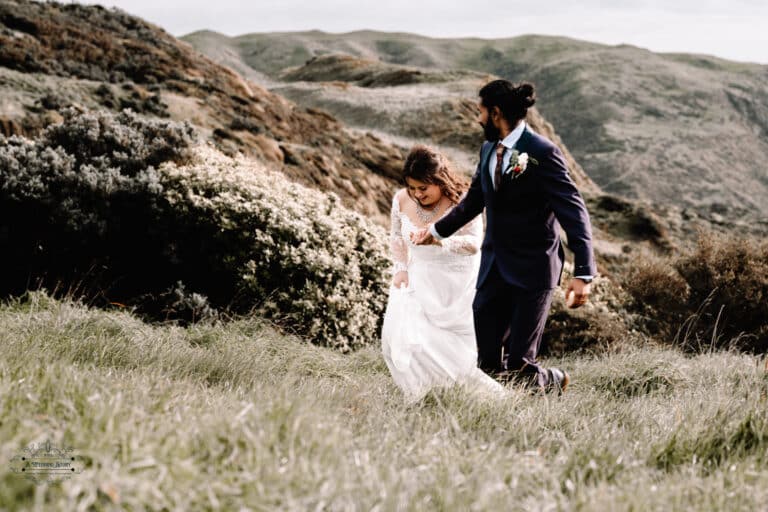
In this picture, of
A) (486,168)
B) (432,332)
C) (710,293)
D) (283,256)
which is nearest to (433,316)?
(432,332)

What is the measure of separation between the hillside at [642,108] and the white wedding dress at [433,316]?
1272 inches

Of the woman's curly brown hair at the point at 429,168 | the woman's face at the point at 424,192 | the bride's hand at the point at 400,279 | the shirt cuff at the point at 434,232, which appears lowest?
the bride's hand at the point at 400,279

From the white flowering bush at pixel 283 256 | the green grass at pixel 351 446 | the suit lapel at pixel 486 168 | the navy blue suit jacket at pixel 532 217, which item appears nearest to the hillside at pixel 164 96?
the white flowering bush at pixel 283 256

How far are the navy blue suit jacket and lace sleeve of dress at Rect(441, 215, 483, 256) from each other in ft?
0.58

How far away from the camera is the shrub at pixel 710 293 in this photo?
8.15 m

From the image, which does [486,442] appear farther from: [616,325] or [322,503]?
[616,325]

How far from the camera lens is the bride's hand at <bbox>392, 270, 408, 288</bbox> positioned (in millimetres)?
4777

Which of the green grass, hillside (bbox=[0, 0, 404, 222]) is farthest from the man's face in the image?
hillside (bbox=[0, 0, 404, 222])

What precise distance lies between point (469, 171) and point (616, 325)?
16699 millimetres

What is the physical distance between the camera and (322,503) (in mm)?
2064

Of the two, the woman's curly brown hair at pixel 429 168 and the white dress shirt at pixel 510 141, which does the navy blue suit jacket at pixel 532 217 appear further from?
the woman's curly brown hair at pixel 429 168

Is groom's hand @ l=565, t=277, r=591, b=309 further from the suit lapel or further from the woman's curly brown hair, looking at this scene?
the woman's curly brown hair

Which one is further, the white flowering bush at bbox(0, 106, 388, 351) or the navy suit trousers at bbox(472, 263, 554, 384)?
the white flowering bush at bbox(0, 106, 388, 351)

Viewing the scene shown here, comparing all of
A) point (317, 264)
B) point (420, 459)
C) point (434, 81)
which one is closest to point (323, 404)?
point (420, 459)
